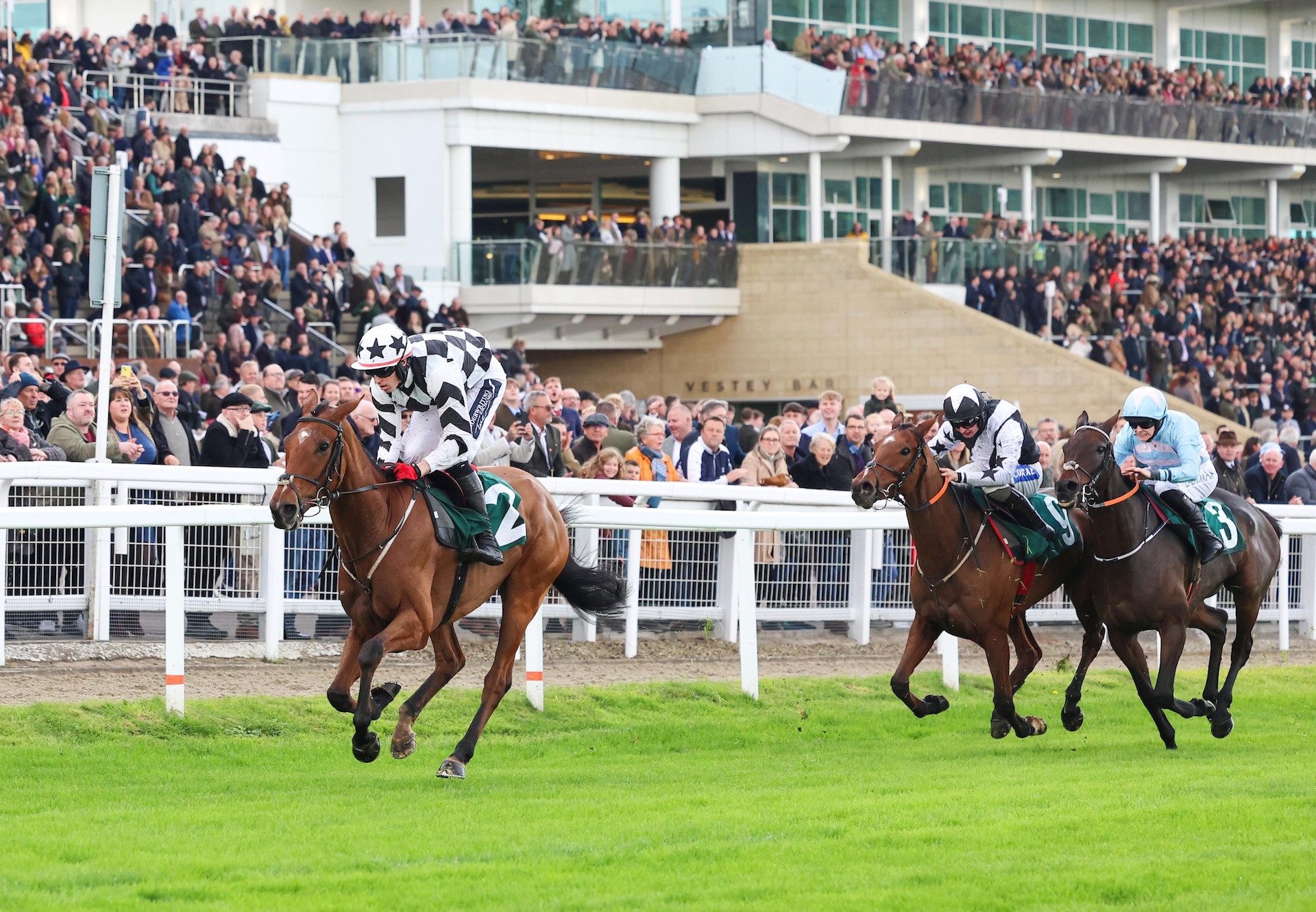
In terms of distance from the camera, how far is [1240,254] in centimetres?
3566

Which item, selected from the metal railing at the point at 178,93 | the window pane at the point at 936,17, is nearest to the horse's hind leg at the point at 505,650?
the metal railing at the point at 178,93

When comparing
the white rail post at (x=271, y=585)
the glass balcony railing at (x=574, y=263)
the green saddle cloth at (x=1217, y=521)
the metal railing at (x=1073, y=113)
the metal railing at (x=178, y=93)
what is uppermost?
the metal railing at (x=1073, y=113)

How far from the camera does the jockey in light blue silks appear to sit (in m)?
9.48

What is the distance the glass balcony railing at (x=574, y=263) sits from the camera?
2964cm

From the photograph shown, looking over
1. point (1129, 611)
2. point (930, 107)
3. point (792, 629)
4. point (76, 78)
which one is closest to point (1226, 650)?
point (792, 629)

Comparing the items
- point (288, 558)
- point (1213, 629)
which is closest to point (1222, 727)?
point (1213, 629)

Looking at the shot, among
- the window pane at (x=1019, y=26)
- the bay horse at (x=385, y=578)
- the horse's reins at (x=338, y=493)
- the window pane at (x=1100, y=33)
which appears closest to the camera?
the horse's reins at (x=338, y=493)

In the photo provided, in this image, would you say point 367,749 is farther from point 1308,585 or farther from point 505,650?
point 1308,585

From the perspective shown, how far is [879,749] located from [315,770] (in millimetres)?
2459

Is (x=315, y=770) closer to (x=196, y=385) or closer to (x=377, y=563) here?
(x=377, y=563)

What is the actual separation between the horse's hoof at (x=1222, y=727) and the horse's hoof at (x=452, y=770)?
3.57m

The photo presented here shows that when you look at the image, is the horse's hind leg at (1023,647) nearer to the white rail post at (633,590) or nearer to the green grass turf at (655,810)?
the green grass turf at (655,810)

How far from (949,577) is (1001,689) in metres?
0.53

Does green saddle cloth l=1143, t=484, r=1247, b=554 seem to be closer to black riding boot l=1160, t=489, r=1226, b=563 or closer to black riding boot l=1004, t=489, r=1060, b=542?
black riding boot l=1160, t=489, r=1226, b=563
